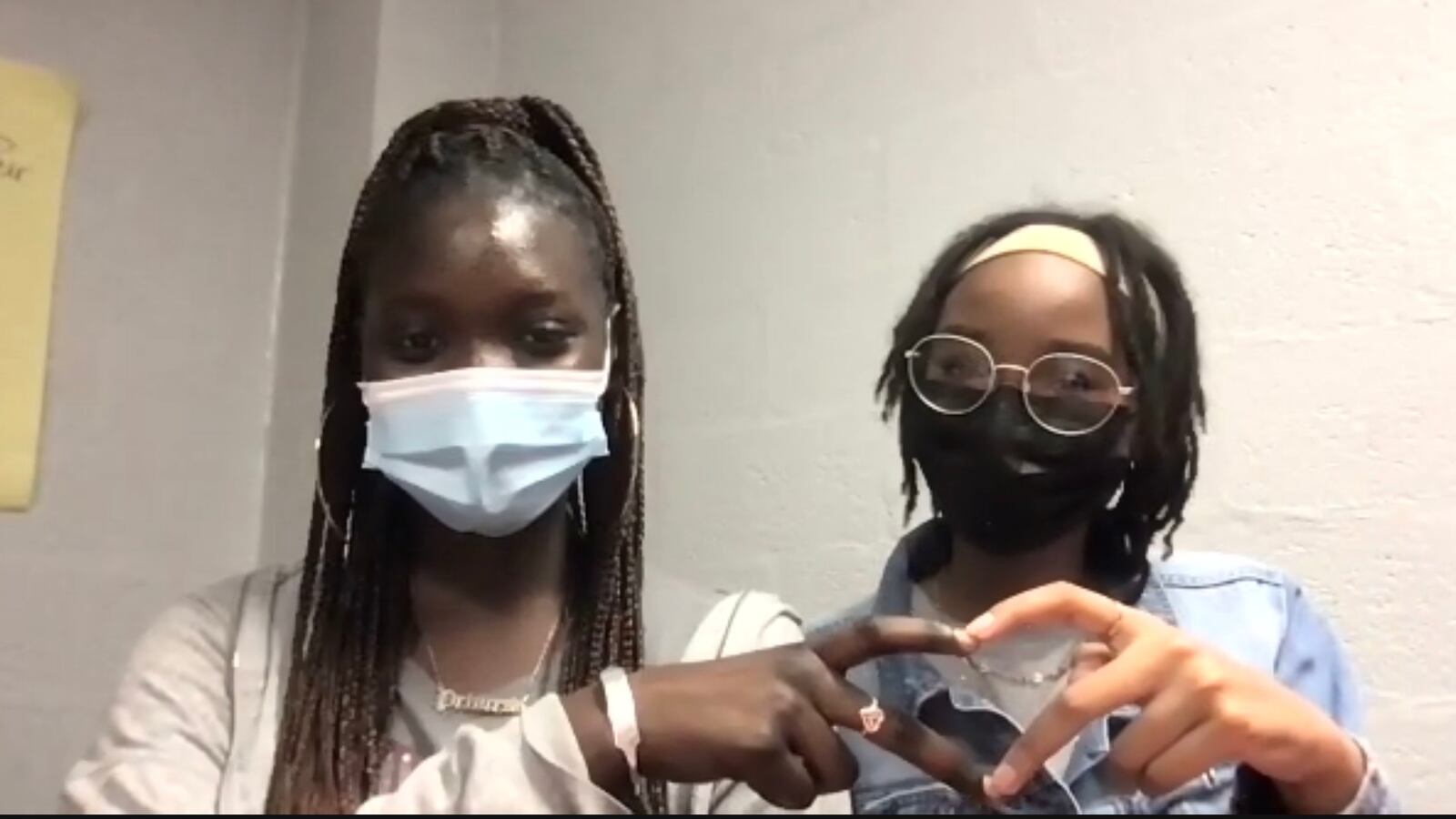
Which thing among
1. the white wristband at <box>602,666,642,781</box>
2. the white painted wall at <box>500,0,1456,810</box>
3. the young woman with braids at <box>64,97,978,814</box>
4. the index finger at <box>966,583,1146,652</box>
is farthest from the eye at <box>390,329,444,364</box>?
the white painted wall at <box>500,0,1456,810</box>

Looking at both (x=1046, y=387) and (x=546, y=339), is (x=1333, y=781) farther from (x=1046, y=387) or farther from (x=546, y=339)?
(x=546, y=339)

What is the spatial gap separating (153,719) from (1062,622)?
0.53 meters

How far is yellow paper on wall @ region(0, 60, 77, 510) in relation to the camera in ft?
4.79

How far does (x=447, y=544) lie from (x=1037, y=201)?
0.57m

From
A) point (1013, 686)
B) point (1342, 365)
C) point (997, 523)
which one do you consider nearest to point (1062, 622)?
point (1013, 686)

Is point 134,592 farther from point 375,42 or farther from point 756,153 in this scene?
point 756,153

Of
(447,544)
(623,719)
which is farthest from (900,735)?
(447,544)

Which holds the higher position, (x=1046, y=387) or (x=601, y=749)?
(x=1046, y=387)

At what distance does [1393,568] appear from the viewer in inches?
41.8

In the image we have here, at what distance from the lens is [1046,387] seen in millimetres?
906

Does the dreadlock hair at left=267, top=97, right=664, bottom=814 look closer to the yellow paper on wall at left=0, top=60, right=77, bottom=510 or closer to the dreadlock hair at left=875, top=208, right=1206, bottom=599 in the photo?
the dreadlock hair at left=875, top=208, right=1206, bottom=599

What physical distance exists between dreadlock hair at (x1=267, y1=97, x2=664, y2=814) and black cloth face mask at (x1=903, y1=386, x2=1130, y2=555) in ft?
0.69

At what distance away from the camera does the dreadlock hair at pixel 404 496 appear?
3.14 feet

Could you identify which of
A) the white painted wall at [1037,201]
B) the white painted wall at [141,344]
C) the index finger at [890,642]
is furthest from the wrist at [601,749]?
the white painted wall at [141,344]
